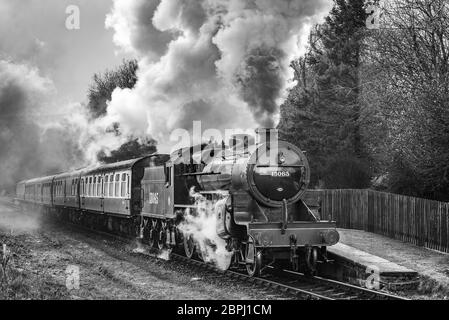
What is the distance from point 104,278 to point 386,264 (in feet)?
19.9

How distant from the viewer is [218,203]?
40.9ft

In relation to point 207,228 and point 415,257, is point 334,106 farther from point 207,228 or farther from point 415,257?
point 207,228

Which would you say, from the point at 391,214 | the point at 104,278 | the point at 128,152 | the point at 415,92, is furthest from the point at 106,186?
the point at 128,152

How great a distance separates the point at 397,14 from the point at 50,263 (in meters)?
15.1

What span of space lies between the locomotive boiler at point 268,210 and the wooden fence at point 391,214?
2.66 ft

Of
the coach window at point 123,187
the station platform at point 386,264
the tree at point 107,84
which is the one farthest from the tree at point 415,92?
the tree at point 107,84

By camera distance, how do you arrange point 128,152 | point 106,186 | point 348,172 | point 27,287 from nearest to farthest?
point 27,287 → point 106,186 → point 348,172 → point 128,152

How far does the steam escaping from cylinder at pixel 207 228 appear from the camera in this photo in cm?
1276

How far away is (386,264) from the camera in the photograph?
40.0 feet

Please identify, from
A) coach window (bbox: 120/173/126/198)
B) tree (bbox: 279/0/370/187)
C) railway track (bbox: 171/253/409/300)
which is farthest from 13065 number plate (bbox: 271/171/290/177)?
tree (bbox: 279/0/370/187)

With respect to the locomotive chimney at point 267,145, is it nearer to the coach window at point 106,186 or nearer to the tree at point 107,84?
the coach window at point 106,186

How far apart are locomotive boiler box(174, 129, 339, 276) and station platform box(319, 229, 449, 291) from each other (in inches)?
29.2
